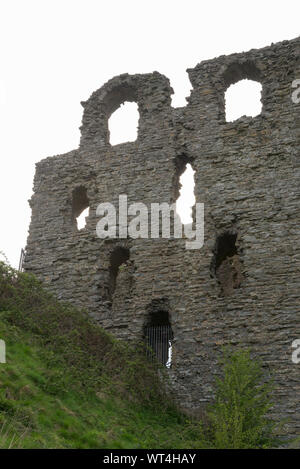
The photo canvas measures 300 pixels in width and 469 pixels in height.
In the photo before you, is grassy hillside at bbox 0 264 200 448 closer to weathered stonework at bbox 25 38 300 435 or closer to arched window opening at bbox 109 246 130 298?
weathered stonework at bbox 25 38 300 435

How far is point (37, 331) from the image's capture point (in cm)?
1039

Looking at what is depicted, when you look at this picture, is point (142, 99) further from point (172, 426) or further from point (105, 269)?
point (172, 426)

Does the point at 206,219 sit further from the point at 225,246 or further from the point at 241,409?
the point at 241,409

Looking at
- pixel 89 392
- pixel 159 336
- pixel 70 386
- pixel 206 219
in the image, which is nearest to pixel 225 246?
pixel 206 219

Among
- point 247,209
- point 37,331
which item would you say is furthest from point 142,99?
point 37,331

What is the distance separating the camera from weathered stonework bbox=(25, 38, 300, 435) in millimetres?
11211

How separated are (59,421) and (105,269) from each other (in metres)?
5.51

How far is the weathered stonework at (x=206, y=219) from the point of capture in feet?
36.8

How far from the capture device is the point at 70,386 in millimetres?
9156

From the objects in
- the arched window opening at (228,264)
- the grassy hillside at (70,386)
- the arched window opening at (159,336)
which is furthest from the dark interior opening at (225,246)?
the grassy hillside at (70,386)

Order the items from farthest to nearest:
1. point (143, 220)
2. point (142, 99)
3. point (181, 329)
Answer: point (142, 99), point (143, 220), point (181, 329)

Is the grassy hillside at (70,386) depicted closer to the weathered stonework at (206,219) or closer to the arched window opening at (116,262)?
the weathered stonework at (206,219)

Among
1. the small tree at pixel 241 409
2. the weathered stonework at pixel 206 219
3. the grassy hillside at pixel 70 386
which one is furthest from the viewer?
the weathered stonework at pixel 206 219

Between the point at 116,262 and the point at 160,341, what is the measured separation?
7.78 feet
